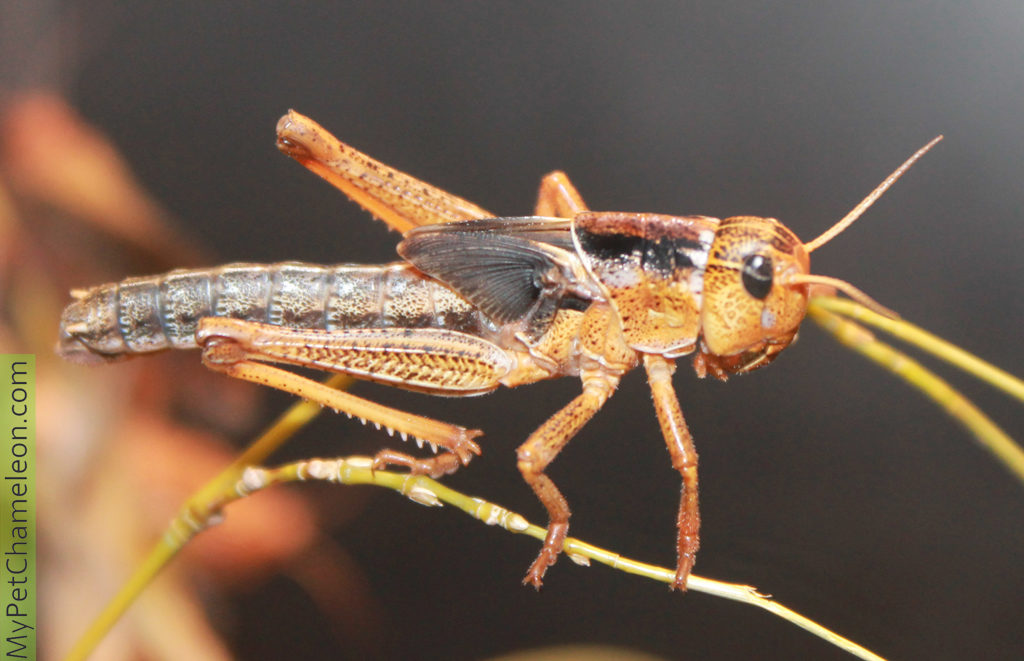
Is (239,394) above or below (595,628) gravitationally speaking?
above

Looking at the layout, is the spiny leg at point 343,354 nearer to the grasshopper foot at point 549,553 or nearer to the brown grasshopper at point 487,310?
the brown grasshopper at point 487,310

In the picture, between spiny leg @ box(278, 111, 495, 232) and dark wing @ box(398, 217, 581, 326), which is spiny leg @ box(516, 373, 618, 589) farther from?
spiny leg @ box(278, 111, 495, 232)

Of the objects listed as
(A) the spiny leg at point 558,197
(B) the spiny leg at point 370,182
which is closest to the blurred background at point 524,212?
(A) the spiny leg at point 558,197

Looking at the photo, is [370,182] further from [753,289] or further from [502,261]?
[753,289]

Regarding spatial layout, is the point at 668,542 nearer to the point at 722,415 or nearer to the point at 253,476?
the point at 722,415

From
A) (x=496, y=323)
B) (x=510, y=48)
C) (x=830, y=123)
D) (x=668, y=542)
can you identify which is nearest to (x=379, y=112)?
(x=510, y=48)

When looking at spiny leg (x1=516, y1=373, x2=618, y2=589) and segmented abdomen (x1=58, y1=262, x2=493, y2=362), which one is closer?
spiny leg (x1=516, y1=373, x2=618, y2=589)

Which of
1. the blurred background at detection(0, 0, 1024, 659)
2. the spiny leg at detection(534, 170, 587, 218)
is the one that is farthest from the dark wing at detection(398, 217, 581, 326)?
the blurred background at detection(0, 0, 1024, 659)
